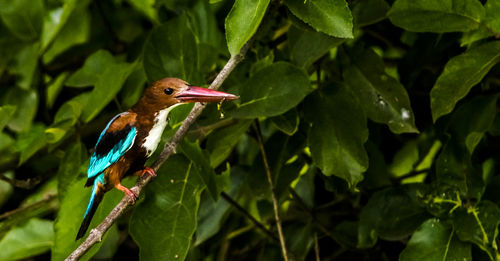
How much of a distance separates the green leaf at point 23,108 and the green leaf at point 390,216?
1.23 meters

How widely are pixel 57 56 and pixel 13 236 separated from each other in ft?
2.57

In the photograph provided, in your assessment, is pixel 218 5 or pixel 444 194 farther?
pixel 218 5

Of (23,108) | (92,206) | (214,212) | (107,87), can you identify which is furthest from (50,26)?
(92,206)

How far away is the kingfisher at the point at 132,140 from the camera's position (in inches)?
55.3

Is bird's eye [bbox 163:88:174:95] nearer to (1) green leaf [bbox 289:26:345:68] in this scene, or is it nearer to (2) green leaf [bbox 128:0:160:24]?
(1) green leaf [bbox 289:26:345:68]

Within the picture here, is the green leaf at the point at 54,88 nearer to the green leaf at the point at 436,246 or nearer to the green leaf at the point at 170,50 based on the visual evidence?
the green leaf at the point at 170,50

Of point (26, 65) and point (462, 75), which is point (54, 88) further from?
point (462, 75)

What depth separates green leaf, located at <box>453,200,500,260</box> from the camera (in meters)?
1.51

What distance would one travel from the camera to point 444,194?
5.31ft

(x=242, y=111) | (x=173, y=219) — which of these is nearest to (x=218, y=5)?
(x=242, y=111)

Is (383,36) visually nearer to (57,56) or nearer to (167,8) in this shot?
(167,8)

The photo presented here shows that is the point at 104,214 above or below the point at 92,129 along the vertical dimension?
above

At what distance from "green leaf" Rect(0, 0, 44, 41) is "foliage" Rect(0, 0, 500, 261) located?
0.32 ft

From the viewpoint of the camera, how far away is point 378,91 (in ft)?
5.51
